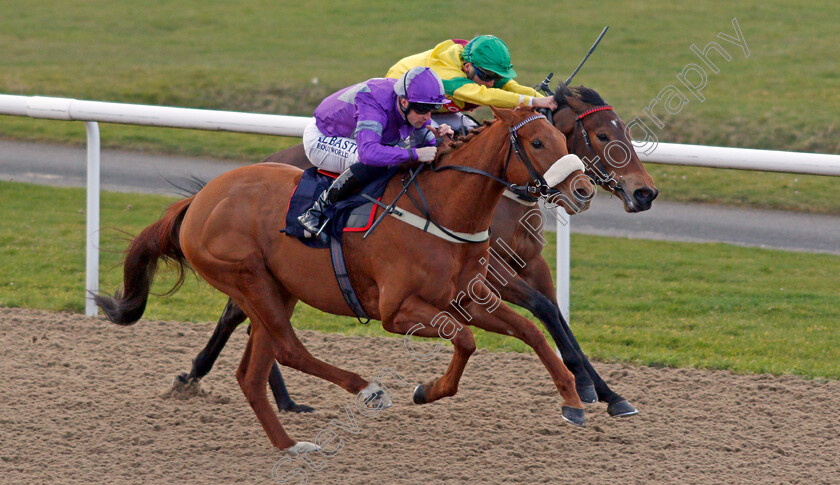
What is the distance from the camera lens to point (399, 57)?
51.8 feet

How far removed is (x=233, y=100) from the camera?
43.7 ft

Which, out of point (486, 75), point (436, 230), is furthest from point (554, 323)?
point (486, 75)

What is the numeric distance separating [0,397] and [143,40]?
1426 cm

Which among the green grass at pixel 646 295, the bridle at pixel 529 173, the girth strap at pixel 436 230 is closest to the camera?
the bridle at pixel 529 173

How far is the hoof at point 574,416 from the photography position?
14.1ft

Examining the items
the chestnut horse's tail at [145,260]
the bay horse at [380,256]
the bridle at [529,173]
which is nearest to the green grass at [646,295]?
the chestnut horse's tail at [145,260]

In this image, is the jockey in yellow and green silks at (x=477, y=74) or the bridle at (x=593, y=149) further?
the jockey in yellow and green silks at (x=477, y=74)

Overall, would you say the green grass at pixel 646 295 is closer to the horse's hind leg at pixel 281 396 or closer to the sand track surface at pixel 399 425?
the sand track surface at pixel 399 425

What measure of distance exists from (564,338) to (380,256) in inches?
41.3

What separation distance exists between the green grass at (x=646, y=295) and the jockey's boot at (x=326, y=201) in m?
1.32

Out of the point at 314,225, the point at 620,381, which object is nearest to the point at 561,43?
the point at 620,381

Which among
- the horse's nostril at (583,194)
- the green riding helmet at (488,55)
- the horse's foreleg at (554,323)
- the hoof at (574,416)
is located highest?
the green riding helmet at (488,55)

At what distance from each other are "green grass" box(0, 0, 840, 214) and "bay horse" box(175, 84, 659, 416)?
18.6 ft

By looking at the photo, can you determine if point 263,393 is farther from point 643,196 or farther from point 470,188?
point 643,196
